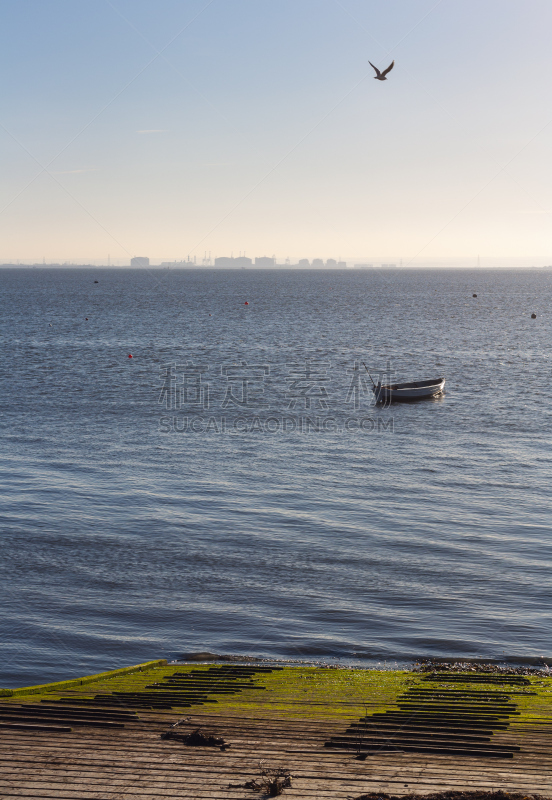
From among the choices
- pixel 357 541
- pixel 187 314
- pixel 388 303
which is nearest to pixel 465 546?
pixel 357 541

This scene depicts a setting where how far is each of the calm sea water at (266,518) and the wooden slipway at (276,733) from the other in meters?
3.52

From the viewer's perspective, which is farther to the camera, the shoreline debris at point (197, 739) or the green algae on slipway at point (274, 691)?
the green algae on slipway at point (274, 691)

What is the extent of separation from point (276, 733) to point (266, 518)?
55.3 ft

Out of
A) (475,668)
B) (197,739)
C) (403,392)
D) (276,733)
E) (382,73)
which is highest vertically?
(382,73)

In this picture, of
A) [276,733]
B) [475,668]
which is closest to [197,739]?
[276,733]

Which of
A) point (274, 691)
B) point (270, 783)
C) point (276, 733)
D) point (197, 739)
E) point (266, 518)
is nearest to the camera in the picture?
point (270, 783)

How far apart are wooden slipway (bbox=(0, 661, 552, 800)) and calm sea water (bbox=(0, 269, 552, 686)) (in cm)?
352

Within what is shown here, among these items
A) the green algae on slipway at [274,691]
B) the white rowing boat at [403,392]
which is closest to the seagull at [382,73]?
the green algae on slipway at [274,691]

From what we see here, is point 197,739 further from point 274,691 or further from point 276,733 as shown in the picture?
point 274,691

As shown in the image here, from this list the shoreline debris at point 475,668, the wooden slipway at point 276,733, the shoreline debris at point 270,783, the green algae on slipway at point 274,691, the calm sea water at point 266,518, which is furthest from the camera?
the calm sea water at point 266,518

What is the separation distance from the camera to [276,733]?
38.5 feet

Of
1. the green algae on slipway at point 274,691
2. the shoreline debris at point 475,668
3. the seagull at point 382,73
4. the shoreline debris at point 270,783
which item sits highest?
the seagull at point 382,73

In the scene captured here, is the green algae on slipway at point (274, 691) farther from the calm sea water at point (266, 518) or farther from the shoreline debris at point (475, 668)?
the calm sea water at point (266, 518)

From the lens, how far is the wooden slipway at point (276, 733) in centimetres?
986
